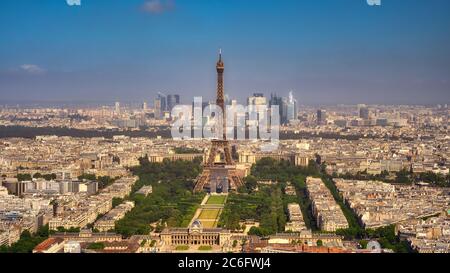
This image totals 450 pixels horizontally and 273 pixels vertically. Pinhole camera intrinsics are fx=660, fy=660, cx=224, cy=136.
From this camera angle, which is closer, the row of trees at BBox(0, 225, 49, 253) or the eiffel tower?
the row of trees at BBox(0, 225, 49, 253)

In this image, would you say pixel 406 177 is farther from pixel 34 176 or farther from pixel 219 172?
pixel 34 176

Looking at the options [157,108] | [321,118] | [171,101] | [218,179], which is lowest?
[218,179]

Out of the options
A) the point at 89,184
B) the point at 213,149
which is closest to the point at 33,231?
the point at 89,184

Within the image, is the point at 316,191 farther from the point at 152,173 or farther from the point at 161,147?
the point at 161,147

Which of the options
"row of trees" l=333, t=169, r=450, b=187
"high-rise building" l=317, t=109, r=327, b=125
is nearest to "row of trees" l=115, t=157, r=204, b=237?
"high-rise building" l=317, t=109, r=327, b=125

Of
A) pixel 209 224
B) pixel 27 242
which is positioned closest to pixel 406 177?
pixel 209 224

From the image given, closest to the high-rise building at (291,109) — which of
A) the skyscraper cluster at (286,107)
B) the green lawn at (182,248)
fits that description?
the skyscraper cluster at (286,107)

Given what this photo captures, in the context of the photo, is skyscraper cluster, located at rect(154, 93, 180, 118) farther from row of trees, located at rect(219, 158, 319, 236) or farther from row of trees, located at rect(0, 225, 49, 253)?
row of trees, located at rect(0, 225, 49, 253)
